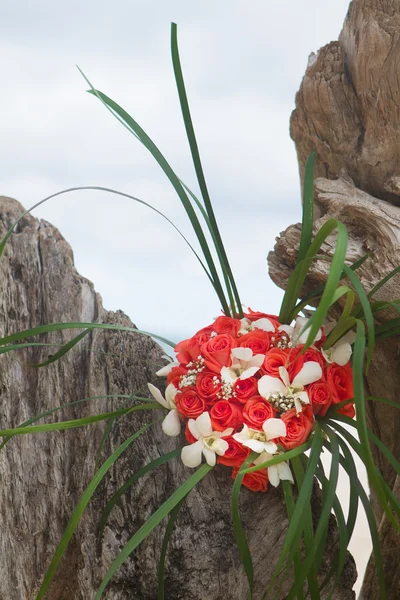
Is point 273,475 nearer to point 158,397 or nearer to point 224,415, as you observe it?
point 224,415

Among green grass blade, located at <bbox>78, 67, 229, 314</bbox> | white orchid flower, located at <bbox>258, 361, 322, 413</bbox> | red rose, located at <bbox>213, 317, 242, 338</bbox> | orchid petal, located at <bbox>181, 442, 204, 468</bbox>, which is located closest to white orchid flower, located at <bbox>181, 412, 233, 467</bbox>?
orchid petal, located at <bbox>181, 442, 204, 468</bbox>

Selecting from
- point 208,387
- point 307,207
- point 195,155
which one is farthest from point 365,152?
point 208,387

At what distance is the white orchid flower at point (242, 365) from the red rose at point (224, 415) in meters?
0.05

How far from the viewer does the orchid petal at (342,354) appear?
1256mm

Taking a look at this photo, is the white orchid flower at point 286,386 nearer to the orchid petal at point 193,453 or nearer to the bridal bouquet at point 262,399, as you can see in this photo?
the bridal bouquet at point 262,399

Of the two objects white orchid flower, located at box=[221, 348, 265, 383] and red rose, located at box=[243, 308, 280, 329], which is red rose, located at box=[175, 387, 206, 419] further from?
red rose, located at box=[243, 308, 280, 329]

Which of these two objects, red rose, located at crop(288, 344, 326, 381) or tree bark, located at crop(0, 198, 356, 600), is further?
tree bark, located at crop(0, 198, 356, 600)

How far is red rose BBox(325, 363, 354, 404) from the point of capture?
4.13 feet

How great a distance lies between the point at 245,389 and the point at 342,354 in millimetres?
204

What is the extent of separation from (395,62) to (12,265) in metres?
1.04

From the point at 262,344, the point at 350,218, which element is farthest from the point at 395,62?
the point at 262,344

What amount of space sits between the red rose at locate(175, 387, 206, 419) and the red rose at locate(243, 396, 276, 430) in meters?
0.10

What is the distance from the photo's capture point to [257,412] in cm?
120

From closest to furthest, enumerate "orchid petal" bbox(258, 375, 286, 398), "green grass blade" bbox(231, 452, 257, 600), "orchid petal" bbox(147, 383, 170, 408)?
"green grass blade" bbox(231, 452, 257, 600), "orchid petal" bbox(258, 375, 286, 398), "orchid petal" bbox(147, 383, 170, 408)
